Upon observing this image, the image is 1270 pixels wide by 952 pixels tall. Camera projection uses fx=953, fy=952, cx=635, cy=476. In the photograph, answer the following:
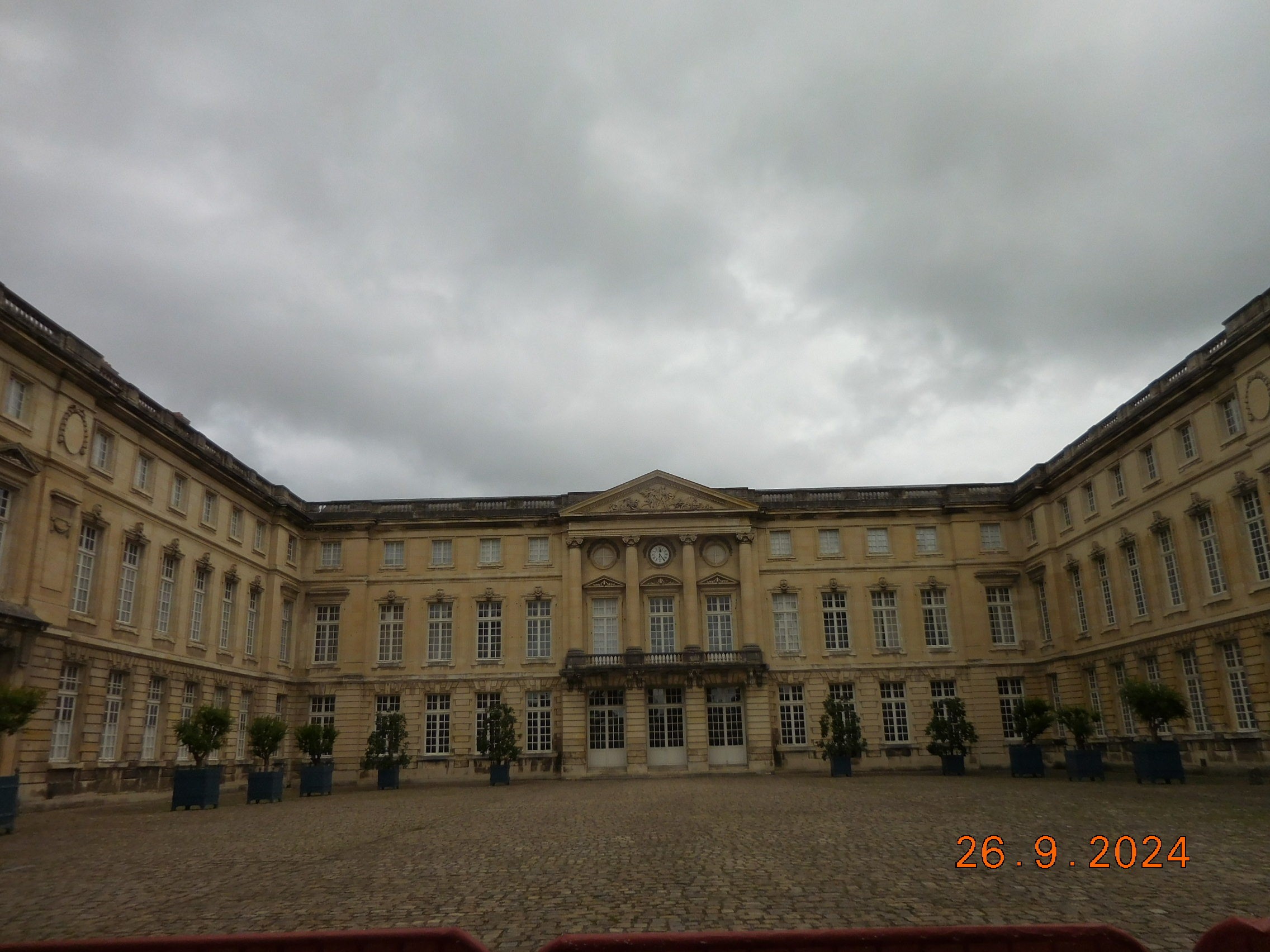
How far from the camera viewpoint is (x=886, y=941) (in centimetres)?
448

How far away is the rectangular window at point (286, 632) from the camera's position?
42188 millimetres

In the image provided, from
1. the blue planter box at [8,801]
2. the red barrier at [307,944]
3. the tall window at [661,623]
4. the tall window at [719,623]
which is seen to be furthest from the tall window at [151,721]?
Answer: the red barrier at [307,944]

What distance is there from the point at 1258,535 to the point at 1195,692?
19.8 feet

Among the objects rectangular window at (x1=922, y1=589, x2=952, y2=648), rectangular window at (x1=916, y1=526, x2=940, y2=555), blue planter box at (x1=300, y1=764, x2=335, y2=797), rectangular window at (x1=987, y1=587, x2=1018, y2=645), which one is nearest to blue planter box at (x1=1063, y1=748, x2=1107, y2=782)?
rectangular window at (x1=987, y1=587, x2=1018, y2=645)

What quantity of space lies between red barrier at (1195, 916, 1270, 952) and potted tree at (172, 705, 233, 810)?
2536 centimetres

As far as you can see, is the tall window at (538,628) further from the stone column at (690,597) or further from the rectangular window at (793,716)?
the rectangular window at (793,716)

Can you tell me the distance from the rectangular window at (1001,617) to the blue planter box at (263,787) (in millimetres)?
30979

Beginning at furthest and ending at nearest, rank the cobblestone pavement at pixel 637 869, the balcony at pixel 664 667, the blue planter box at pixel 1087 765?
1. the balcony at pixel 664 667
2. the blue planter box at pixel 1087 765
3. the cobblestone pavement at pixel 637 869

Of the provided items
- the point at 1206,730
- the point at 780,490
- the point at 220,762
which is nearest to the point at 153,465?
the point at 220,762

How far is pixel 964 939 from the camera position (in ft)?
14.8

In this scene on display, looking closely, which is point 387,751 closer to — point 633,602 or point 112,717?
point 112,717

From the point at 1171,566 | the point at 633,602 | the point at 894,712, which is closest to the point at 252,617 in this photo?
the point at 633,602

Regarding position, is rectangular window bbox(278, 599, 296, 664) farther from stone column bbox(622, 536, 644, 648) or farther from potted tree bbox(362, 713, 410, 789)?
stone column bbox(622, 536, 644, 648)

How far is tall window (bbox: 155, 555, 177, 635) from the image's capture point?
31531 millimetres
